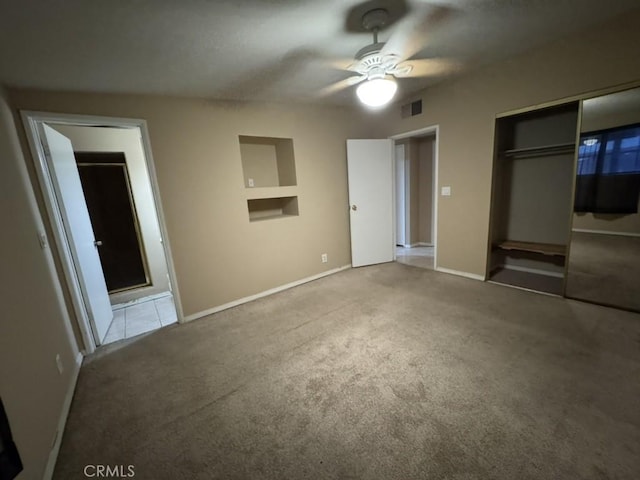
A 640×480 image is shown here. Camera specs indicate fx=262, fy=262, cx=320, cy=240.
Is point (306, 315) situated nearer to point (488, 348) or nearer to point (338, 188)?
point (488, 348)

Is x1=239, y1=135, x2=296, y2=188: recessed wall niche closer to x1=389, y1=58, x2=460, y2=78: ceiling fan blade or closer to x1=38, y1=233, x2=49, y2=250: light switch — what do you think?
x1=389, y1=58, x2=460, y2=78: ceiling fan blade

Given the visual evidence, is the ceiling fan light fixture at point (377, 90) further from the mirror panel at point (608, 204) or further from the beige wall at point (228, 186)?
the mirror panel at point (608, 204)

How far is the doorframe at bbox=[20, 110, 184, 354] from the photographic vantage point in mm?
2172

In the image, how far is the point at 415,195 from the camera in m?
5.28

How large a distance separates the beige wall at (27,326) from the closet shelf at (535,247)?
4.35 meters

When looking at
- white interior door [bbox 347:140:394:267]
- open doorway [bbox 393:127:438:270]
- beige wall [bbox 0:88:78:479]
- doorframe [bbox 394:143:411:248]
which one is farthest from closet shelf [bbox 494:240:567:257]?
beige wall [bbox 0:88:78:479]

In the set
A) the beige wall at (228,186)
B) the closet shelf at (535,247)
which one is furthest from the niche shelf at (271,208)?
the closet shelf at (535,247)

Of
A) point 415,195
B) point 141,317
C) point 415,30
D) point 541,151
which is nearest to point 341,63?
point 415,30

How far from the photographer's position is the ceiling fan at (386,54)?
1.75m

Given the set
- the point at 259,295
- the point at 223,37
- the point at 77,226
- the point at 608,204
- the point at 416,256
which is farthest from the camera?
the point at 416,256

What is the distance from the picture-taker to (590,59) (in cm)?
227

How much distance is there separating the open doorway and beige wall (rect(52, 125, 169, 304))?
3.94 metres

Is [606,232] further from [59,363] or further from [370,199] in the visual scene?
[59,363]

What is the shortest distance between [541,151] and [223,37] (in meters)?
3.59
